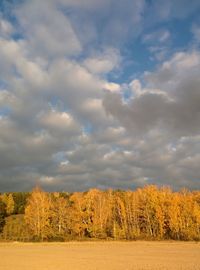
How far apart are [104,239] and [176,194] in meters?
28.1

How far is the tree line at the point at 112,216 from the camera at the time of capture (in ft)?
340

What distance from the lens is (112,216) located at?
382ft

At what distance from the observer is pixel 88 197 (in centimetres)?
11756

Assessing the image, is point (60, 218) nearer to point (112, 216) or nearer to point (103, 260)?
point (112, 216)

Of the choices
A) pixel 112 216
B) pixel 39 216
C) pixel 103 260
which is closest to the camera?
pixel 103 260

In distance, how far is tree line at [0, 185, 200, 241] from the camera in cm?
10369

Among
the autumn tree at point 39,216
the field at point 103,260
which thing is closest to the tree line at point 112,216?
the autumn tree at point 39,216

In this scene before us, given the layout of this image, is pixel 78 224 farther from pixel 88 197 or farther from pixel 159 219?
pixel 159 219

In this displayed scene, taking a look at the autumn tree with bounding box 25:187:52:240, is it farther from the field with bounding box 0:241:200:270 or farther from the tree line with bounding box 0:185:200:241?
the field with bounding box 0:241:200:270

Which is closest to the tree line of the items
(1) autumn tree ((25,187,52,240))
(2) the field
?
(1) autumn tree ((25,187,52,240))

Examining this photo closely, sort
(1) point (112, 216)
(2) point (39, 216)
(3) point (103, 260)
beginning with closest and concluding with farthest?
(3) point (103, 260) < (2) point (39, 216) < (1) point (112, 216)

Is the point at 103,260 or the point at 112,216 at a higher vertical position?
the point at 112,216

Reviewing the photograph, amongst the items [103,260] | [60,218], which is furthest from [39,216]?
[103,260]

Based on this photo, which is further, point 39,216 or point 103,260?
point 39,216
